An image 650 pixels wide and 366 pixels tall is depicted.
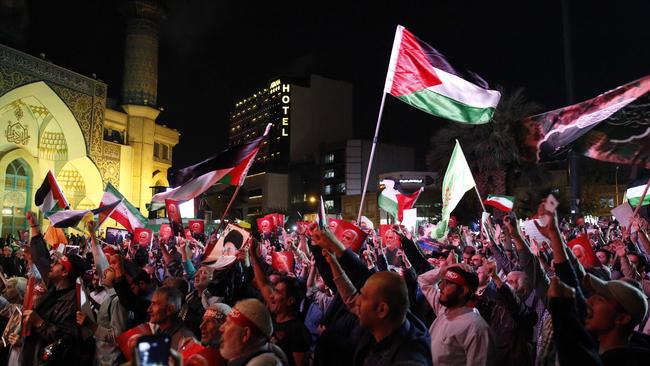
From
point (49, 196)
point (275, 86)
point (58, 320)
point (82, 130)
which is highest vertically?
point (275, 86)

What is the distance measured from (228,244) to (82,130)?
2939cm

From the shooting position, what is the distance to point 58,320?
5242 mm

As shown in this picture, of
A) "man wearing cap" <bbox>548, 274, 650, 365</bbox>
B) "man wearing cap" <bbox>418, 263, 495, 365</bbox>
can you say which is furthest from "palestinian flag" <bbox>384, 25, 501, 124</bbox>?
"man wearing cap" <bbox>548, 274, 650, 365</bbox>

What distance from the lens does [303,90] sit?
3696 inches

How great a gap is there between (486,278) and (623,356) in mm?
2788

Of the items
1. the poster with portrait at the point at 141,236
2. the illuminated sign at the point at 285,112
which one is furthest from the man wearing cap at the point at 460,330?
the illuminated sign at the point at 285,112

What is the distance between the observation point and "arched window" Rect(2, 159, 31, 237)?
2981 cm

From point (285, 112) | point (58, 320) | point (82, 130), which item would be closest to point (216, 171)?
point (58, 320)

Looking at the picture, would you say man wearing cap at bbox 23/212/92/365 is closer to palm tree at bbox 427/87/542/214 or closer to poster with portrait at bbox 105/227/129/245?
poster with portrait at bbox 105/227/129/245

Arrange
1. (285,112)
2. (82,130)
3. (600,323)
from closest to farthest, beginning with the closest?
1. (600,323)
2. (82,130)
3. (285,112)

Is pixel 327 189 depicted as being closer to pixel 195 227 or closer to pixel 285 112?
pixel 285 112

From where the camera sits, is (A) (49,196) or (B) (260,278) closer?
(B) (260,278)

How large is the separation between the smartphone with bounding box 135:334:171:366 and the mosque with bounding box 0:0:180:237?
3131cm

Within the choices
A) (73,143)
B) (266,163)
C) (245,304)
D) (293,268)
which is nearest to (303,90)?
(266,163)
